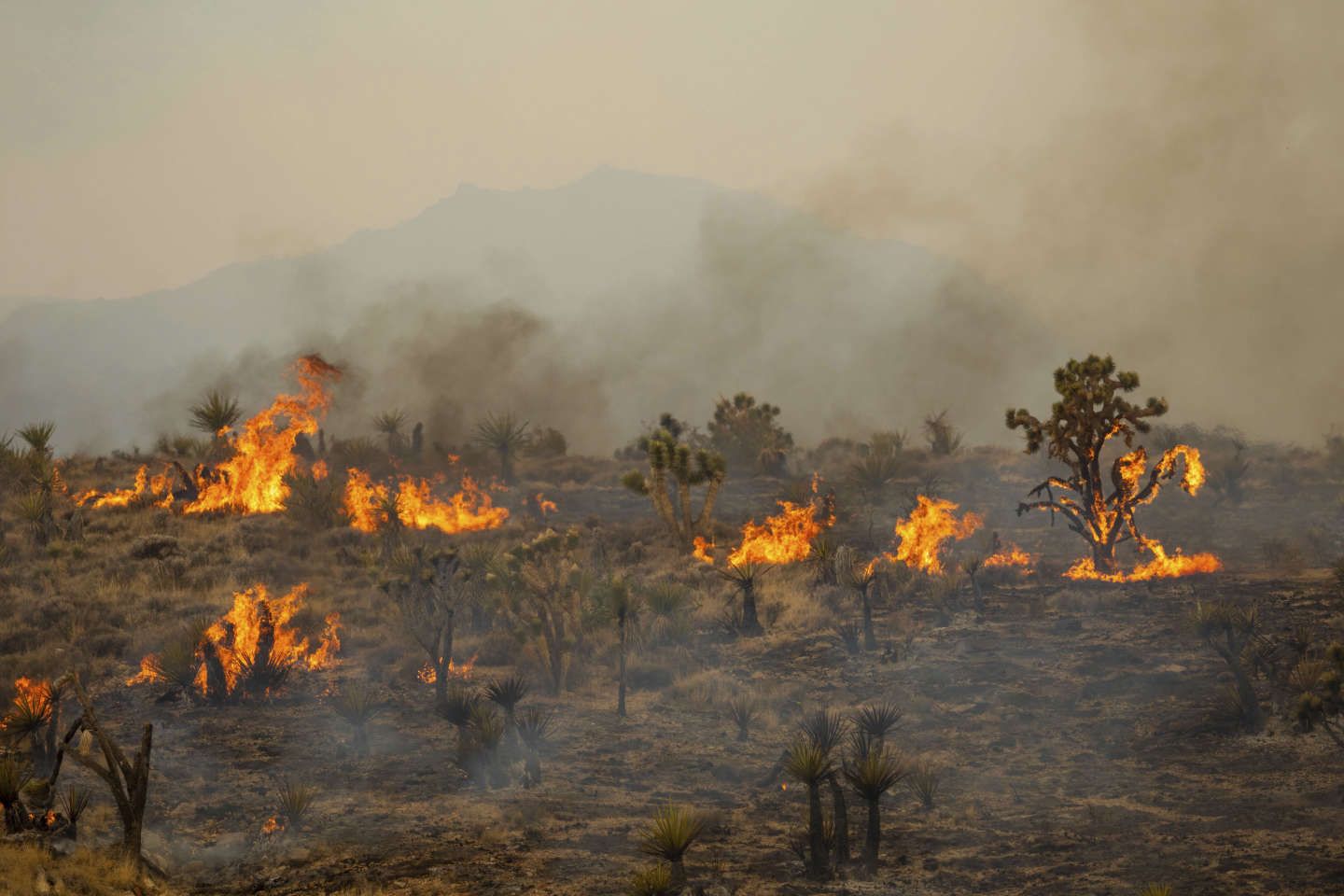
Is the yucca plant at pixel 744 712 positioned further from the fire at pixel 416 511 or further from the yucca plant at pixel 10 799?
the fire at pixel 416 511

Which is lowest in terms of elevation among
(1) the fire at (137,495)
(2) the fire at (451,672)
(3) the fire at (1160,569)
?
(2) the fire at (451,672)

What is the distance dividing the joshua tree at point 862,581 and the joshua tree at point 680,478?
5345 mm

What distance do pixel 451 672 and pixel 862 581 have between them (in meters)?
7.74

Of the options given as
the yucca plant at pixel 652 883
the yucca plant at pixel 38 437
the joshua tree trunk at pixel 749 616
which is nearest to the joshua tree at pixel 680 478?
the joshua tree trunk at pixel 749 616

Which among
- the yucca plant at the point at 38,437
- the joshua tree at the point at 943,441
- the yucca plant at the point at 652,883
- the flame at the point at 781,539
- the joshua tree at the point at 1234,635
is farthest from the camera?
the joshua tree at the point at 943,441

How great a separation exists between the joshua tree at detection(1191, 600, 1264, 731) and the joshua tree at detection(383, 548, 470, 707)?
11101mm

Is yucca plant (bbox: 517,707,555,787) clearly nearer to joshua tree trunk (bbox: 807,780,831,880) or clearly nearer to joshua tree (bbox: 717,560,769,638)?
joshua tree trunk (bbox: 807,780,831,880)

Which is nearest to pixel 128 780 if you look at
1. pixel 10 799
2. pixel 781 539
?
pixel 10 799

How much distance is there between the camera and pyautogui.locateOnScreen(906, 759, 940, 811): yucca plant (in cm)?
1164

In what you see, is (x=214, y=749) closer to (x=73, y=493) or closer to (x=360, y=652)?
(x=360, y=652)

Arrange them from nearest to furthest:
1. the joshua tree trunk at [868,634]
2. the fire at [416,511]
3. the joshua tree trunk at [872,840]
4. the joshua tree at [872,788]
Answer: the joshua tree trunk at [872,840] → the joshua tree at [872,788] → the joshua tree trunk at [868,634] → the fire at [416,511]

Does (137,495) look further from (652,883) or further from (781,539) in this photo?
(652,883)

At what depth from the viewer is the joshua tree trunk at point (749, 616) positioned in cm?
1973

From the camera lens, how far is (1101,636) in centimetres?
1727
